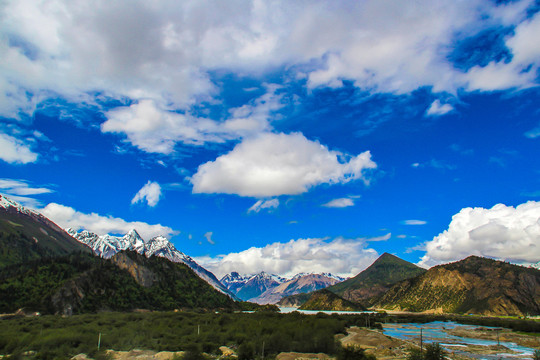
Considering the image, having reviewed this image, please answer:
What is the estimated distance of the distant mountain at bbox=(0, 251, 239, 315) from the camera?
385 feet

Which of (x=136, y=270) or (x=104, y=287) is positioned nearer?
(x=104, y=287)

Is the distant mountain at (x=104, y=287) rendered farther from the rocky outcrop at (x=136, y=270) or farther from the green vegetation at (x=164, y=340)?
the green vegetation at (x=164, y=340)

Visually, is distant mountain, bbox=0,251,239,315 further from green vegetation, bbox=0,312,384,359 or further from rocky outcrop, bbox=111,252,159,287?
green vegetation, bbox=0,312,384,359

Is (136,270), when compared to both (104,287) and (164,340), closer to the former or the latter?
(104,287)

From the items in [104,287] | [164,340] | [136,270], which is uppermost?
[136,270]

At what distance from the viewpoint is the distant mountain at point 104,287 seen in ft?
385

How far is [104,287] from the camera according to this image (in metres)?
138

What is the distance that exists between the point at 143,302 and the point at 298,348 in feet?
353

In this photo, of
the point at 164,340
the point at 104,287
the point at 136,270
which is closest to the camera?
the point at 164,340

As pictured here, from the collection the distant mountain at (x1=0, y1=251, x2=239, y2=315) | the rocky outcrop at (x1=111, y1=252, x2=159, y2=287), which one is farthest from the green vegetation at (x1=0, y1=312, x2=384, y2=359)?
the rocky outcrop at (x1=111, y1=252, x2=159, y2=287)

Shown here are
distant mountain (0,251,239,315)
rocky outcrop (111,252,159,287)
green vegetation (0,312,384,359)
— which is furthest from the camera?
rocky outcrop (111,252,159,287)

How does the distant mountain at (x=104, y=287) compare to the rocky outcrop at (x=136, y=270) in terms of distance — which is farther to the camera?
the rocky outcrop at (x=136, y=270)

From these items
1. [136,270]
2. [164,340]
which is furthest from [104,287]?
[164,340]

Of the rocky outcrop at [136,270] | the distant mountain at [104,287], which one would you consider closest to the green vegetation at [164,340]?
the distant mountain at [104,287]
